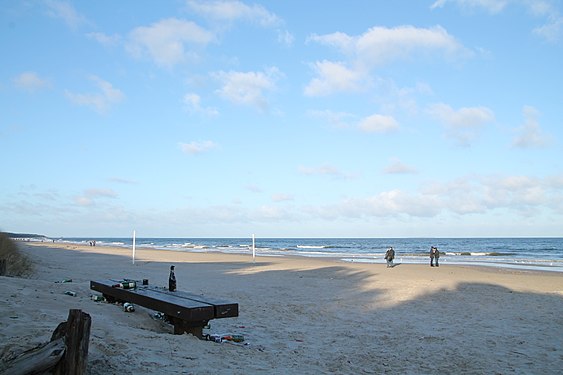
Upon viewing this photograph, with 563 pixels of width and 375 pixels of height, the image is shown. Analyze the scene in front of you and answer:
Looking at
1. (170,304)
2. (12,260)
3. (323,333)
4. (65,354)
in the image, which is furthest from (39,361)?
(12,260)

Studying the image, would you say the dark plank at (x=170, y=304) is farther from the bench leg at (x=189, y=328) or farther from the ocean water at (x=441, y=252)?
the ocean water at (x=441, y=252)

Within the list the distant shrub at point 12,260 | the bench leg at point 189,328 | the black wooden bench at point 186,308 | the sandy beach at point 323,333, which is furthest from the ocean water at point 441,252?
the bench leg at point 189,328

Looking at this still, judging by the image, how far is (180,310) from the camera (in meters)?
6.69

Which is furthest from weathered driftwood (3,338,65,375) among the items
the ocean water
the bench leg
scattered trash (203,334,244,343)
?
the ocean water

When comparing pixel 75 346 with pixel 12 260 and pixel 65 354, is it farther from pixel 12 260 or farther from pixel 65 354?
pixel 12 260

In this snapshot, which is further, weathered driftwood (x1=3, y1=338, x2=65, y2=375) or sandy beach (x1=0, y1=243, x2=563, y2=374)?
sandy beach (x1=0, y1=243, x2=563, y2=374)

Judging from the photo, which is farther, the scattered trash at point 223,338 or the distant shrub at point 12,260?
the distant shrub at point 12,260

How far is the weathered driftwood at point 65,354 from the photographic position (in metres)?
3.41

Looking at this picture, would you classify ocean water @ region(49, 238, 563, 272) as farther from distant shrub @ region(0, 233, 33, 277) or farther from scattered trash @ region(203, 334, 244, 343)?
scattered trash @ region(203, 334, 244, 343)

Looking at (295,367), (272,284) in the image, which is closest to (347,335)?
(295,367)

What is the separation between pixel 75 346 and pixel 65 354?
0.28 ft

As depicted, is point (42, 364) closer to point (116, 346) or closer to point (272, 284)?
point (116, 346)

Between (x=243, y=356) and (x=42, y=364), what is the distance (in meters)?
2.98

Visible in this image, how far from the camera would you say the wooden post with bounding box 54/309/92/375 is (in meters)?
3.52
